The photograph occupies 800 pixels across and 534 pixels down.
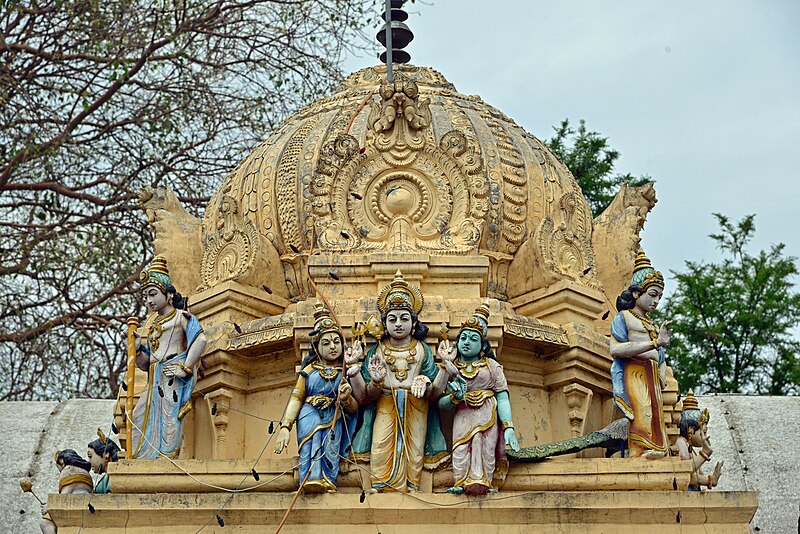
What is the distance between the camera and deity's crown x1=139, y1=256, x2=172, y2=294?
1614 cm

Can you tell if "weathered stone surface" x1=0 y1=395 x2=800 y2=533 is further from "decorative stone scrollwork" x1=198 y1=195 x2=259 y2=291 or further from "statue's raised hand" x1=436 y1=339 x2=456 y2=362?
"statue's raised hand" x1=436 y1=339 x2=456 y2=362

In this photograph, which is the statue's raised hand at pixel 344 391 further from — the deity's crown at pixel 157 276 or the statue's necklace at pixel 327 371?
the deity's crown at pixel 157 276

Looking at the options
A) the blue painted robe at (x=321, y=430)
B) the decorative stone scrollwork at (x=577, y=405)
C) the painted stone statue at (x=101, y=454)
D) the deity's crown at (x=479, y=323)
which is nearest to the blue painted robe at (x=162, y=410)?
the painted stone statue at (x=101, y=454)

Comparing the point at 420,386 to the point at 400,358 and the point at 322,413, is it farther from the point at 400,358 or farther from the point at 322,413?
the point at 322,413

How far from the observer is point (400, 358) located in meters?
15.4

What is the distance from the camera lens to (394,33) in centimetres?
2059

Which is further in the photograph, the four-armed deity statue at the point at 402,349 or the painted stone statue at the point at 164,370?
the painted stone statue at the point at 164,370

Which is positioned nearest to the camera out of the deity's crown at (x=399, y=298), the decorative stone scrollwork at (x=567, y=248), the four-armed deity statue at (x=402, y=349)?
the four-armed deity statue at (x=402, y=349)

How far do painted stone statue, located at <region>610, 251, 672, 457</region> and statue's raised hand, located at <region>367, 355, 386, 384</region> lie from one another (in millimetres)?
2156

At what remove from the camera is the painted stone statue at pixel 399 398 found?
15.1m

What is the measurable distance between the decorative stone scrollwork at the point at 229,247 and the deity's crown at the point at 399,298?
8.53 ft

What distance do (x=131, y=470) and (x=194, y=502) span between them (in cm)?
71

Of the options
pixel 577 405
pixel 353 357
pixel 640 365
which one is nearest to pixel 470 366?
pixel 353 357

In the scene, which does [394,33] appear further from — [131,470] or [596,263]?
[131,470]
